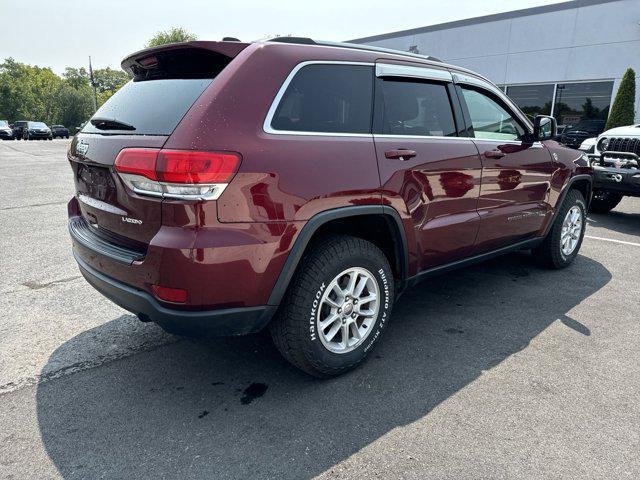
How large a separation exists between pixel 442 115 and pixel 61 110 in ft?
311

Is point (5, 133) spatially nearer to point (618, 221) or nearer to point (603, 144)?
point (603, 144)

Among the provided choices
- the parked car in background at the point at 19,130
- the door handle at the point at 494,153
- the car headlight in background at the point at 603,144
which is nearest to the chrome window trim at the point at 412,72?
the door handle at the point at 494,153

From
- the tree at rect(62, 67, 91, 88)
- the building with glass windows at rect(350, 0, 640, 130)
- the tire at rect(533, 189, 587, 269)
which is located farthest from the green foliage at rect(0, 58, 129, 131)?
the tire at rect(533, 189, 587, 269)

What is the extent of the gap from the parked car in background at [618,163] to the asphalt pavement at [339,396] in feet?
10.6

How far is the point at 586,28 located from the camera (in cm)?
1603

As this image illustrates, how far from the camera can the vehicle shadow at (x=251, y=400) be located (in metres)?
2.14

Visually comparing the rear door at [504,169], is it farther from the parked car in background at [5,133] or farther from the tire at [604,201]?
the parked car in background at [5,133]

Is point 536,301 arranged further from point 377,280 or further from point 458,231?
point 377,280

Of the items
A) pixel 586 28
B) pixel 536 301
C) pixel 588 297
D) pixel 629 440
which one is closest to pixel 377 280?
pixel 629 440

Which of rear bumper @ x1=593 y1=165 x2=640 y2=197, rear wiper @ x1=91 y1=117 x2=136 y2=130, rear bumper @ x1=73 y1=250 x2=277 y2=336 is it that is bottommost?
rear bumper @ x1=73 y1=250 x2=277 y2=336

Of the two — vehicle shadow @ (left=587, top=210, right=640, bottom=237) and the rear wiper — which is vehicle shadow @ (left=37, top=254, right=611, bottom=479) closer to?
the rear wiper

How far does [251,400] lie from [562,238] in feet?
12.2

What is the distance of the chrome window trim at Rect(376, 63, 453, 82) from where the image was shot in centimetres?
295

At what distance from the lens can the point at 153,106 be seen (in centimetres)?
249
